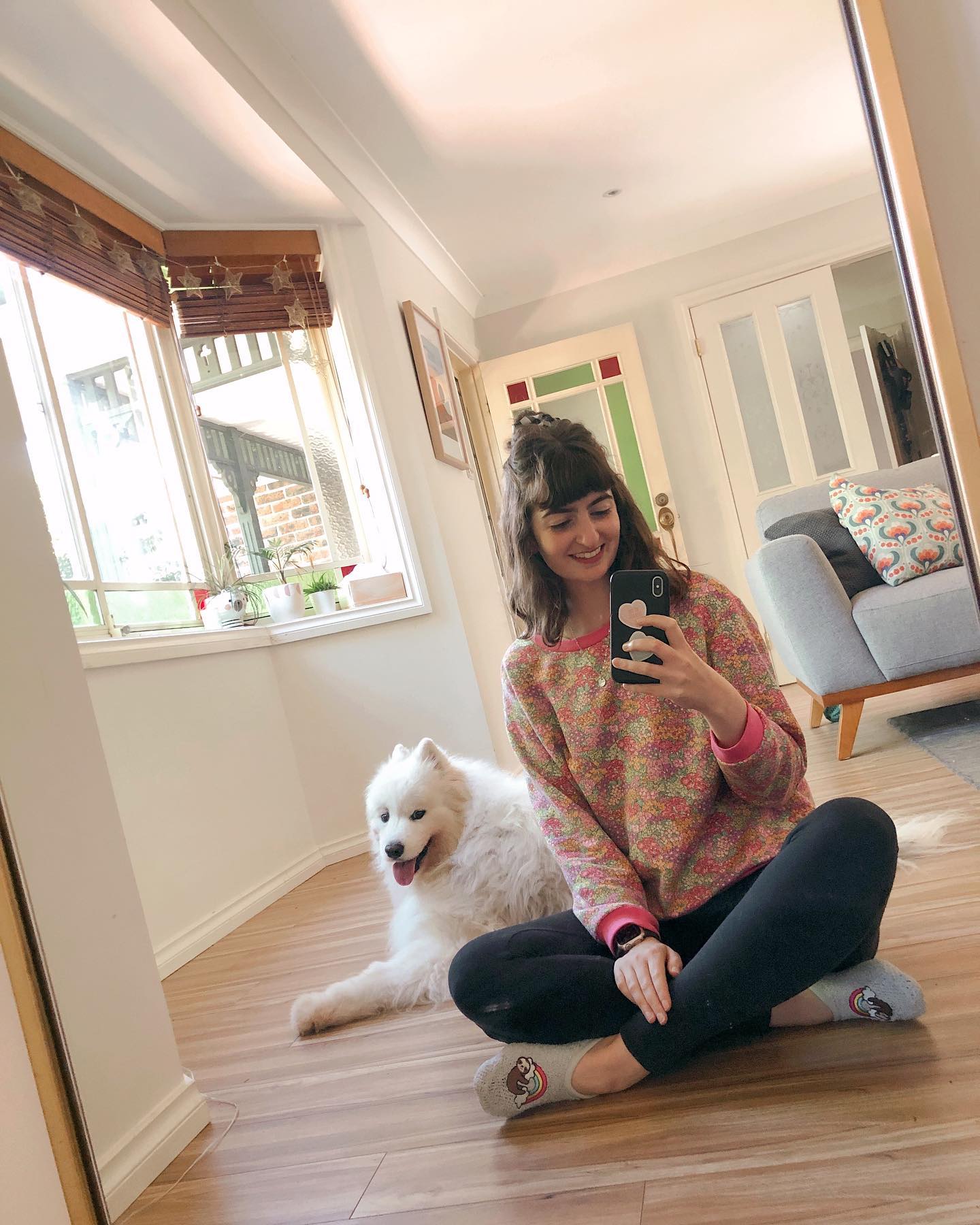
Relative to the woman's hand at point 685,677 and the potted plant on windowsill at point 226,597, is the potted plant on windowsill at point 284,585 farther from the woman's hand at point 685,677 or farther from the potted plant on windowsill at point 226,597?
the woman's hand at point 685,677

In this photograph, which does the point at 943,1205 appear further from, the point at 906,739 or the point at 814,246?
the point at 814,246

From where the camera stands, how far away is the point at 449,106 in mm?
3188

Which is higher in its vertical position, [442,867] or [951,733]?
[442,867]

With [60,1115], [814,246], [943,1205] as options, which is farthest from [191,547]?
[814,246]

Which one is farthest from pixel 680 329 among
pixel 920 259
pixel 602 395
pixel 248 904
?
pixel 920 259

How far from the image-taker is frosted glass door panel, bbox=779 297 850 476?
187 inches

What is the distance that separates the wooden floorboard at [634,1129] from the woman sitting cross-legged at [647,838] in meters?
0.06

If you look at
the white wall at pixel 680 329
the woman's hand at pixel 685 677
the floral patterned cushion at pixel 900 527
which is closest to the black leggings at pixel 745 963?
the woman's hand at pixel 685 677

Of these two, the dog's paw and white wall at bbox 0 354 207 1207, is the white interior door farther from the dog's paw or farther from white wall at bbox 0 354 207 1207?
white wall at bbox 0 354 207 1207

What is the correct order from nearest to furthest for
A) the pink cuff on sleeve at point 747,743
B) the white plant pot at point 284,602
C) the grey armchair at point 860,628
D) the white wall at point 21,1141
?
the white wall at point 21,1141 < the pink cuff on sleeve at point 747,743 < the grey armchair at point 860,628 < the white plant pot at point 284,602

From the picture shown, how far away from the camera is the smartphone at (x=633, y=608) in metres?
1.06

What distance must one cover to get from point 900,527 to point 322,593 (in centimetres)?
197

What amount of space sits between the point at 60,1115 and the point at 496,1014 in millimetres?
484

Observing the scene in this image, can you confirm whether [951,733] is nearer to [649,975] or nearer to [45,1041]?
[649,975]
